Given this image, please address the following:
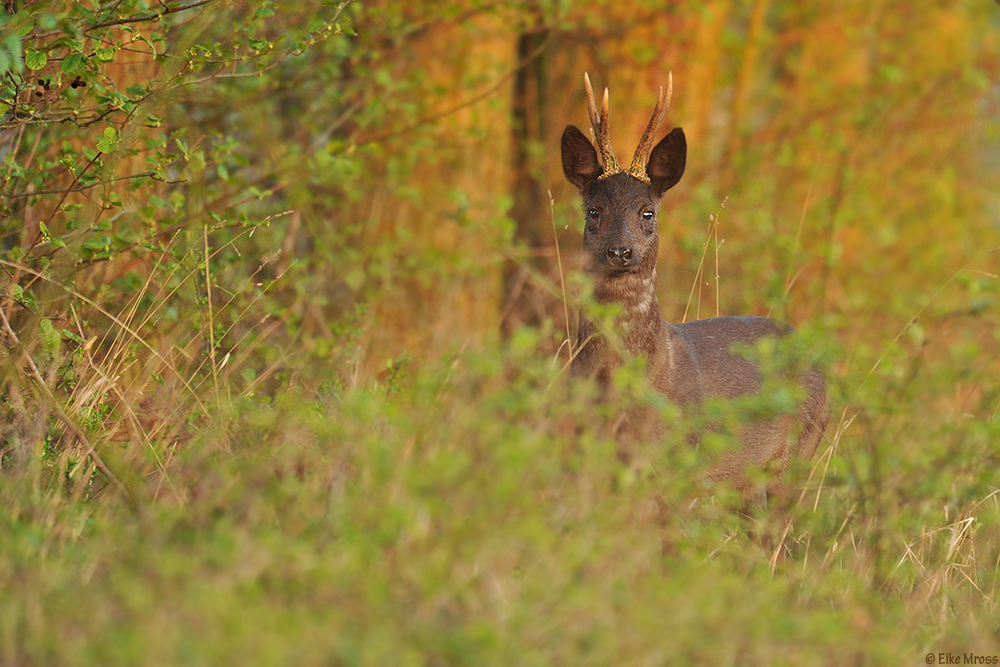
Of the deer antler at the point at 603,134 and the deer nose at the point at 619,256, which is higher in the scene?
the deer antler at the point at 603,134

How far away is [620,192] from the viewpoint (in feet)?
18.3

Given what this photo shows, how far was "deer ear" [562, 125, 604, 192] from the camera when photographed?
5789mm

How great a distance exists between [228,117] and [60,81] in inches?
125

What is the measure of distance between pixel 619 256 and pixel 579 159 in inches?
32.7

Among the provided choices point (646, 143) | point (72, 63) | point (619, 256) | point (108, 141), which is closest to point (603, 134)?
point (646, 143)

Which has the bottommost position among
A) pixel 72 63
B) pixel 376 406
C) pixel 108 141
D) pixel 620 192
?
pixel 376 406

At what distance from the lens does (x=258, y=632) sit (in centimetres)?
275

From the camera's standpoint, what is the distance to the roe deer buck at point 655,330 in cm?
525

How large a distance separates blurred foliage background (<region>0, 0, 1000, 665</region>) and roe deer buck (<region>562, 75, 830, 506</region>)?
30 cm

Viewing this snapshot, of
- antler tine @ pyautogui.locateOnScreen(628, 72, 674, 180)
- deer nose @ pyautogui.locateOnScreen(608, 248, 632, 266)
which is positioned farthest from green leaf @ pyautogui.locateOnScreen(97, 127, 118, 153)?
antler tine @ pyautogui.locateOnScreen(628, 72, 674, 180)

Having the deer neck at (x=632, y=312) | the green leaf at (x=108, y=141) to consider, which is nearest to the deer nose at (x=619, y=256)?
the deer neck at (x=632, y=312)

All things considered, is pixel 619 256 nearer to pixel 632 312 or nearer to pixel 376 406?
pixel 632 312

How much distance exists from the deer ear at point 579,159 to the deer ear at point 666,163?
27 cm

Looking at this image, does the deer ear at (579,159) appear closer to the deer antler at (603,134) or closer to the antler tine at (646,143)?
the deer antler at (603,134)
